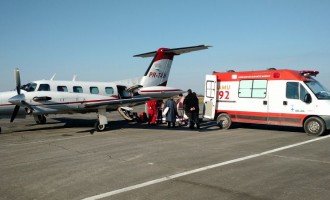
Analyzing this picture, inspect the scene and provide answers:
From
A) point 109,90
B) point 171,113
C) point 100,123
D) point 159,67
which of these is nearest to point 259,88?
point 171,113

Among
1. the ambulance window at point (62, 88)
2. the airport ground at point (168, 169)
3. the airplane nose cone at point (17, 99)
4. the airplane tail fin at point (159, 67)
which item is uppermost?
the airplane tail fin at point (159, 67)

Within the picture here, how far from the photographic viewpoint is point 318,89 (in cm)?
1202

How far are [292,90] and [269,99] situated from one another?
97cm

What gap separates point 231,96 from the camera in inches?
547

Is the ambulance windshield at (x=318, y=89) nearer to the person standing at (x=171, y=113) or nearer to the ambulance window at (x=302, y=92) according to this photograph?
the ambulance window at (x=302, y=92)

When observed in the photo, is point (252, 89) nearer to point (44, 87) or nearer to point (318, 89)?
point (318, 89)

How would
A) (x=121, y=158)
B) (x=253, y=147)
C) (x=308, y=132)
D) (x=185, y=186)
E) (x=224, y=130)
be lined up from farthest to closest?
(x=224, y=130) < (x=308, y=132) < (x=253, y=147) < (x=121, y=158) < (x=185, y=186)

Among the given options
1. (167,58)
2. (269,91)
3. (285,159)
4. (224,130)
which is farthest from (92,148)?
(167,58)

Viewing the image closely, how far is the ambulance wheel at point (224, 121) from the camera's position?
1400 centimetres

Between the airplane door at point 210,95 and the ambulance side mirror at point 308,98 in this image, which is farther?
the airplane door at point 210,95

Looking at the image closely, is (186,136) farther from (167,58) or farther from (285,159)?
(167,58)

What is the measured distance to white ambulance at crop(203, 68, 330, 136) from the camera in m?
11.6

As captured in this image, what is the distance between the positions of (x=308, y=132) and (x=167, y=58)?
10282 mm

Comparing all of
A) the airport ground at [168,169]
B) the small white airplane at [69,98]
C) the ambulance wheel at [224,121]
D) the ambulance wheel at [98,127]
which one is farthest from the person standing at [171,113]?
the airport ground at [168,169]
